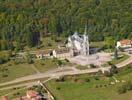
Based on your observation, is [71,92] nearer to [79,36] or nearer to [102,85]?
[102,85]

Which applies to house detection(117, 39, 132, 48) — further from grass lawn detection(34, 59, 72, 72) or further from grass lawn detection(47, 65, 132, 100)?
grass lawn detection(34, 59, 72, 72)

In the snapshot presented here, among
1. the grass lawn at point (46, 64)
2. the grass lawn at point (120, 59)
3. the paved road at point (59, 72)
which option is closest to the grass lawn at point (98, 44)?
the grass lawn at point (120, 59)

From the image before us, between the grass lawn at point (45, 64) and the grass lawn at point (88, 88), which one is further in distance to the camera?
the grass lawn at point (45, 64)

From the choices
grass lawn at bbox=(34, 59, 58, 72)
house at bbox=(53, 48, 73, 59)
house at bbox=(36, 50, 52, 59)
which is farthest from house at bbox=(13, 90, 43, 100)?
house at bbox=(36, 50, 52, 59)

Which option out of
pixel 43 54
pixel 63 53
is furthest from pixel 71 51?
pixel 43 54

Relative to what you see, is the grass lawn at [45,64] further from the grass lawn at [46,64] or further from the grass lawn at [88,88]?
the grass lawn at [88,88]

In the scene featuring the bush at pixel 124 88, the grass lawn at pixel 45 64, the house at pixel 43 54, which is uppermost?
the house at pixel 43 54

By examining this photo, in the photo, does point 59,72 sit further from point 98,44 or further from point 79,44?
point 98,44
